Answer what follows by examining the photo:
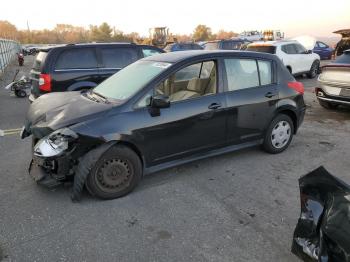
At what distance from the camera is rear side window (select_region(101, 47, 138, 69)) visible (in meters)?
8.37

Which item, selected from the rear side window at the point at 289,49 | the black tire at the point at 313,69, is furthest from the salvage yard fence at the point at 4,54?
the black tire at the point at 313,69

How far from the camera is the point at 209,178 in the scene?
4711 millimetres

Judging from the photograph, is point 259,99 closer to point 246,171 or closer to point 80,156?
point 246,171

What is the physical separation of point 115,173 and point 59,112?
1.10 metres

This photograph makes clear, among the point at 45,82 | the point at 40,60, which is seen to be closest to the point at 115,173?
the point at 45,82

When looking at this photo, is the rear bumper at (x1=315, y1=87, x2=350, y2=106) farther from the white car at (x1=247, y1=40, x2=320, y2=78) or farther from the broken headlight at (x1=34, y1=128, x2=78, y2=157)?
the broken headlight at (x1=34, y1=128, x2=78, y2=157)

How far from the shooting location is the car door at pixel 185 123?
168 inches

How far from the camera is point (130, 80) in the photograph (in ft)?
15.5

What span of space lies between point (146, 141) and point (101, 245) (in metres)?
1.41

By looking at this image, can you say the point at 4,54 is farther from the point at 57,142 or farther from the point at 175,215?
the point at 175,215

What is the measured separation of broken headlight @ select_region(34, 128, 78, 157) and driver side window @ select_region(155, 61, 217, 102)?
123cm

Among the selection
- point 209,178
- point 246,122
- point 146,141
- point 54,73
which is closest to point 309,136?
point 246,122

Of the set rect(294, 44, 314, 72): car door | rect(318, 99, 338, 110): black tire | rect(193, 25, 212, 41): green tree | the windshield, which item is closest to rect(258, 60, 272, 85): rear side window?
the windshield

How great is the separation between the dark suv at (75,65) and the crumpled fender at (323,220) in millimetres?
6300
